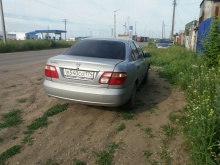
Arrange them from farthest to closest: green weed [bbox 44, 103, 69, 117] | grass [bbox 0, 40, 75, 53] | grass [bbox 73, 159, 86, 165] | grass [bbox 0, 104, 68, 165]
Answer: grass [bbox 0, 40, 75, 53]
green weed [bbox 44, 103, 69, 117]
grass [bbox 0, 104, 68, 165]
grass [bbox 73, 159, 86, 165]

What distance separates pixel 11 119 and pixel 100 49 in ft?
7.36

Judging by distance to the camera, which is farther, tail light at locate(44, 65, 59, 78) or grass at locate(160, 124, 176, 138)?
tail light at locate(44, 65, 59, 78)

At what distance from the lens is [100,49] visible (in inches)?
169

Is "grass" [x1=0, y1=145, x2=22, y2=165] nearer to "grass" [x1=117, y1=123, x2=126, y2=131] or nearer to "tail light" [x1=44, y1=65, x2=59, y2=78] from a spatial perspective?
"tail light" [x1=44, y1=65, x2=59, y2=78]

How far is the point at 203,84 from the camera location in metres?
4.21

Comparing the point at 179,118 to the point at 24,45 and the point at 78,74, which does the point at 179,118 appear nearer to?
the point at 78,74

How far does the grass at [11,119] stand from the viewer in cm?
367

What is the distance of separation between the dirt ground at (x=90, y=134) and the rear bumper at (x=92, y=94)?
0.48 meters

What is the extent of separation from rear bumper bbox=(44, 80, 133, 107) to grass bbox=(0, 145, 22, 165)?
46.4 inches

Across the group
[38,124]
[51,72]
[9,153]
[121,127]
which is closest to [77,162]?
[9,153]

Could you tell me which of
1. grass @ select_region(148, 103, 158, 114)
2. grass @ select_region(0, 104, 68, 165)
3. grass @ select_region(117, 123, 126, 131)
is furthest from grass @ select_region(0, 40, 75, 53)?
grass @ select_region(117, 123, 126, 131)

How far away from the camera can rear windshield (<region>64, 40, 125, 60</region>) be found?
416cm

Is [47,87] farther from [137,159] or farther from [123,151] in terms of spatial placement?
[137,159]

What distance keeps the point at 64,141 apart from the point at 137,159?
1.19 m
